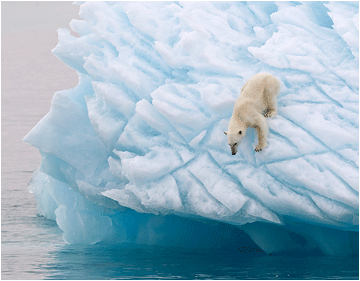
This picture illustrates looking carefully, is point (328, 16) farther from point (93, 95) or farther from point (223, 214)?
point (93, 95)

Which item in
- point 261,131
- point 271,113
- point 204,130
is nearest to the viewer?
point 261,131

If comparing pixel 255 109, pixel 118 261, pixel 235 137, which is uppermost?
pixel 255 109

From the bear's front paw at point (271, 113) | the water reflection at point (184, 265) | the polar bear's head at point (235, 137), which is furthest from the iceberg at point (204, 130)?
the water reflection at point (184, 265)

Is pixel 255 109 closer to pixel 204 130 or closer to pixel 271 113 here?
pixel 271 113

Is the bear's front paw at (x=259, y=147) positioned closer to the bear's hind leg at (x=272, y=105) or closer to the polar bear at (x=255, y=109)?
the polar bear at (x=255, y=109)

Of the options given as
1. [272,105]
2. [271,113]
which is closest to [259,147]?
[271,113]
